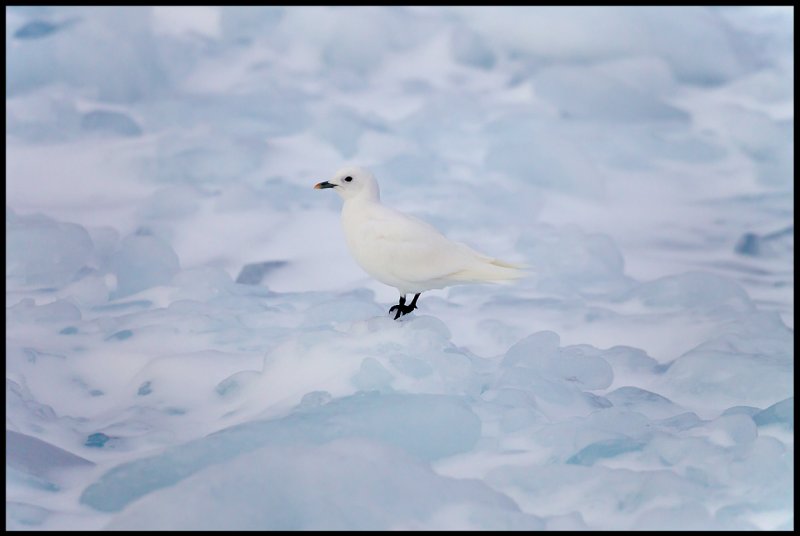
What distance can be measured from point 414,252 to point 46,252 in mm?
2366

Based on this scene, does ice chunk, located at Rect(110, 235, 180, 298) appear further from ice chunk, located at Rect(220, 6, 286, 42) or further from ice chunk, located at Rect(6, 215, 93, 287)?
ice chunk, located at Rect(220, 6, 286, 42)

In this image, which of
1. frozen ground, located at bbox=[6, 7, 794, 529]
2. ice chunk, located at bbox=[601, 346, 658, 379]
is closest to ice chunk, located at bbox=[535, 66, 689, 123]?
frozen ground, located at bbox=[6, 7, 794, 529]

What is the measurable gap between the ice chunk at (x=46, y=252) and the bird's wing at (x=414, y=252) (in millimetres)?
2107

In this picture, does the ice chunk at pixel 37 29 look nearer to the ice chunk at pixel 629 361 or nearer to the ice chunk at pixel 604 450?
the ice chunk at pixel 629 361

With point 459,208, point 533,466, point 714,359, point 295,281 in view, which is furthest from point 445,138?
point 533,466

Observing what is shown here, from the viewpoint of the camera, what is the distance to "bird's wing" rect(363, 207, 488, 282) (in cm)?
316

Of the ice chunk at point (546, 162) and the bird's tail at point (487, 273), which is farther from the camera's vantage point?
the ice chunk at point (546, 162)

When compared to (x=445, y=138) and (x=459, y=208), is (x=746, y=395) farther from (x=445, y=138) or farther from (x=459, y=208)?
(x=445, y=138)

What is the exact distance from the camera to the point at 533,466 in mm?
2848

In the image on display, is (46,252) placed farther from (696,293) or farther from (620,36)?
(620,36)

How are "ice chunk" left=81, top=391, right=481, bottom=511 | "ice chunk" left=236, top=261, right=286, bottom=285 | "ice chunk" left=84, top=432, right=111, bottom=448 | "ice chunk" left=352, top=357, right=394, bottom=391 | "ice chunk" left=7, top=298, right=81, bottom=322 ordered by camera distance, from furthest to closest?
1. "ice chunk" left=236, top=261, right=286, bottom=285
2. "ice chunk" left=7, top=298, right=81, bottom=322
3. "ice chunk" left=84, top=432, right=111, bottom=448
4. "ice chunk" left=352, top=357, right=394, bottom=391
5. "ice chunk" left=81, top=391, right=481, bottom=511

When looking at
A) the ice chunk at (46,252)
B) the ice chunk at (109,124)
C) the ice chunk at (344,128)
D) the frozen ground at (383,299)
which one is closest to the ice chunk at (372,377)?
the frozen ground at (383,299)

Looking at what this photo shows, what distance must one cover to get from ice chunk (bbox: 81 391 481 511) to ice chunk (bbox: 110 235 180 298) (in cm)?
183

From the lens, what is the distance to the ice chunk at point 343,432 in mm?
2814
